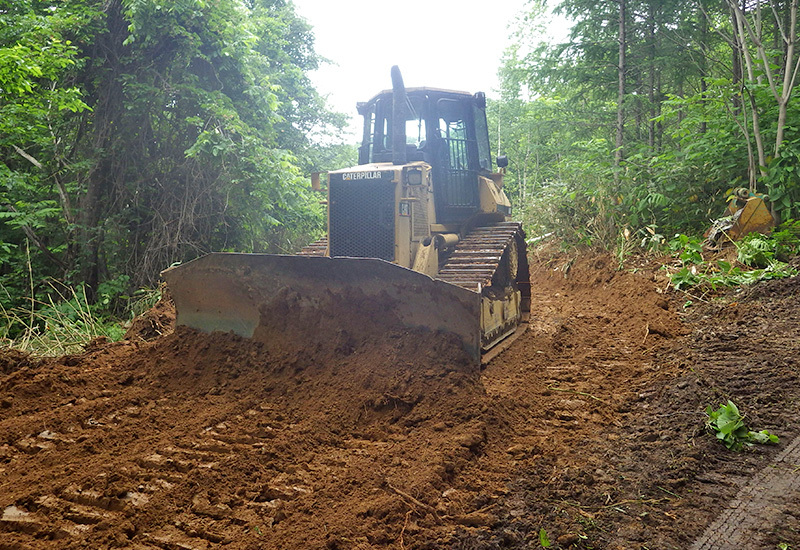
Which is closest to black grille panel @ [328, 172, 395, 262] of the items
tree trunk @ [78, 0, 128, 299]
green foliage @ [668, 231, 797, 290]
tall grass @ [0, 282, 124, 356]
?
tall grass @ [0, 282, 124, 356]

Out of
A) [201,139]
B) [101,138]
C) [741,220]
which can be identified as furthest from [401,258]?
[101,138]

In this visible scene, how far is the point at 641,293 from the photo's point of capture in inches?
266

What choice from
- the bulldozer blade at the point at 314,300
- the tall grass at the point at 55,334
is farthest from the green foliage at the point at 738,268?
the tall grass at the point at 55,334

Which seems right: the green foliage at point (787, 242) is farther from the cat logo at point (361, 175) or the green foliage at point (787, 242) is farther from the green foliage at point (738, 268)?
the cat logo at point (361, 175)

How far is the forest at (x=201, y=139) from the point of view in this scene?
302 inches

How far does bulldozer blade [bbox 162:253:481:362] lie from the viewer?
3.80m

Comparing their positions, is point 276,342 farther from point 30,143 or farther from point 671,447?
point 30,143

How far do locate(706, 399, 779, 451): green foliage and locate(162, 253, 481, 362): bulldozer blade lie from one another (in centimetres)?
144

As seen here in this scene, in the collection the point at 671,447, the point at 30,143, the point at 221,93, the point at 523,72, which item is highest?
the point at 523,72

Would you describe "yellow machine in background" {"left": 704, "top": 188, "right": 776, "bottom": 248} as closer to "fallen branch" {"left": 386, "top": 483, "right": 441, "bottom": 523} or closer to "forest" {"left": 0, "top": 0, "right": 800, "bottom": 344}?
"forest" {"left": 0, "top": 0, "right": 800, "bottom": 344}

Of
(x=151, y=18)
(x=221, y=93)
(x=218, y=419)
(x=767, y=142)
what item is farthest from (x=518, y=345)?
(x=151, y=18)

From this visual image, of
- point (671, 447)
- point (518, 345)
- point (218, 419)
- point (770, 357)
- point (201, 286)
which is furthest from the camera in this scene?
point (518, 345)

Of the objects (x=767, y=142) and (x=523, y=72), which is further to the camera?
(x=523, y=72)

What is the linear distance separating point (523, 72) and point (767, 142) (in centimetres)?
546
